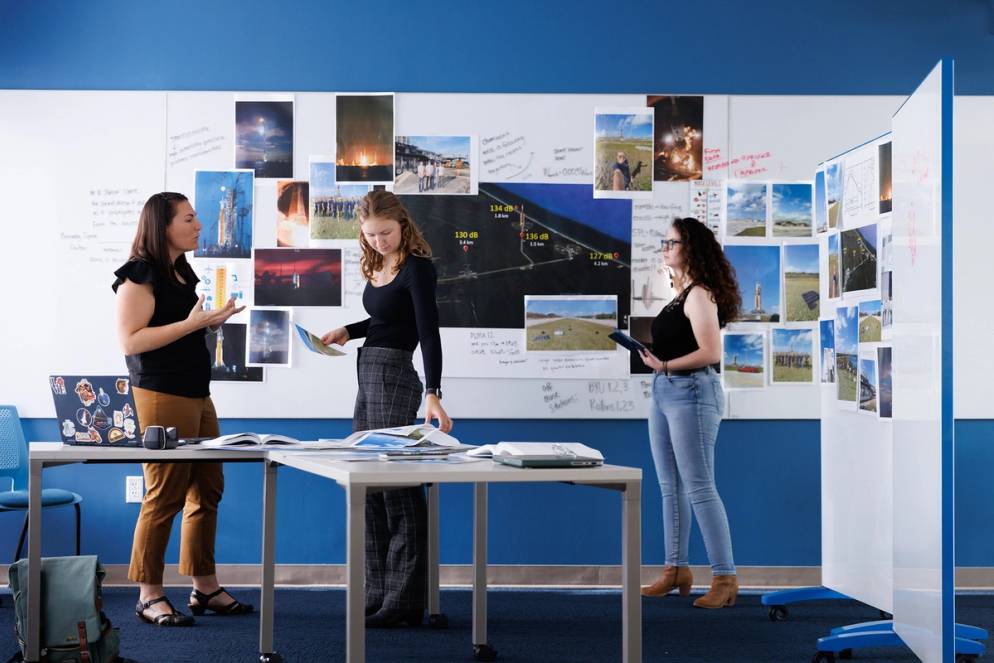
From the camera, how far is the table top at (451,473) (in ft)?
6.73

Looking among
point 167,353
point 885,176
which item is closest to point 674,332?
point 885,176

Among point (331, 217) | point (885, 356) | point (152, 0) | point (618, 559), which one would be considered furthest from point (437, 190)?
point (885, 356)

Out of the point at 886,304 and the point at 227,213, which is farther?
the point at 227,213

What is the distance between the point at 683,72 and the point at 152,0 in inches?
94.0

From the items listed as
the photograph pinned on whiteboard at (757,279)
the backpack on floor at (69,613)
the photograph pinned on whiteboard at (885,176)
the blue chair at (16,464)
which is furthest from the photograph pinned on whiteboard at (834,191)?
the blue chair at (16,464)

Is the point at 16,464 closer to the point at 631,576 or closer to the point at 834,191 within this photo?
the point at 631,576

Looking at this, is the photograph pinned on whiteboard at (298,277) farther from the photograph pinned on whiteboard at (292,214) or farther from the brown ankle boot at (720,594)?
the brown ankle boot at (720,594)

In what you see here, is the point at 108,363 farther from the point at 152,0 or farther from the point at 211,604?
the point at 152,0

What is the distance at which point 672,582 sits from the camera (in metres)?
4.16

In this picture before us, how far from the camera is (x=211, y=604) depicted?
12.2 ft

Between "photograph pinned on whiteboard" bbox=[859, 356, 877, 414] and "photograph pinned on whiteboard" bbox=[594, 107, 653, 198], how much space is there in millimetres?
1502

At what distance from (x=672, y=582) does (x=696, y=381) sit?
85cm

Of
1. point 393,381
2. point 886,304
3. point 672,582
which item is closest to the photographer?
point 886,304

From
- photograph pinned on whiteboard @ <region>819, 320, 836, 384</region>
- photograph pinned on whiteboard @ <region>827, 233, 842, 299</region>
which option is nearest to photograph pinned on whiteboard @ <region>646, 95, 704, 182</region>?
photograph pinned on whiteboard @ <region>827, 233, 842, 299</region>
